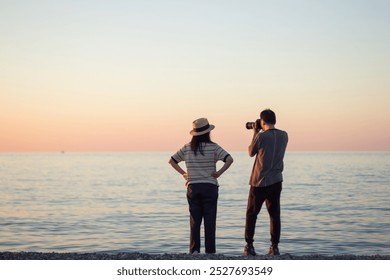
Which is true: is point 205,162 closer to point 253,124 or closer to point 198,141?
point 198,141

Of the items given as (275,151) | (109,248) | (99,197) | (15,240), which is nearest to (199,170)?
(275,151)

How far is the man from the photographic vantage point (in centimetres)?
754

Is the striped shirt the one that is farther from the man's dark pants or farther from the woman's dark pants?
the man's dark pants

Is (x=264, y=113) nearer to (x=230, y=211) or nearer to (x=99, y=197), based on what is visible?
(x=230, y=211)

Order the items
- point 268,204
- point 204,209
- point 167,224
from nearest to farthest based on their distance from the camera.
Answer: point 204,209
point 268,204
point 167,224

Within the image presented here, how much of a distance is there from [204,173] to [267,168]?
89 cm

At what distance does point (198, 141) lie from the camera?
7.55 meters

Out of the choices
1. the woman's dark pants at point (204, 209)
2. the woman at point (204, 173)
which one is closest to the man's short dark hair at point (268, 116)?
the woman at point (204, 173)

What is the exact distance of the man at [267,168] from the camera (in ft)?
24.7

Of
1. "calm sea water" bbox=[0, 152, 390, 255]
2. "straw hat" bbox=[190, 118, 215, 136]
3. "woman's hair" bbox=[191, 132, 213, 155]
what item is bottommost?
"calm sea water" bbox=[0, 152, 390, 255]

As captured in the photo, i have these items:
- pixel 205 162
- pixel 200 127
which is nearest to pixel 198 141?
pixel 200 127

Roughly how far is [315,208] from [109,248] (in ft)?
42.0

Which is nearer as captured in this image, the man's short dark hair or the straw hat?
the straw hat

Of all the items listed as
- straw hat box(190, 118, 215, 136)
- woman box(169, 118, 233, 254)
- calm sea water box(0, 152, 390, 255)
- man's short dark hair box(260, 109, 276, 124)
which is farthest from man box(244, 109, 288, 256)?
calm sea water box(0, 152, 390, 255)
